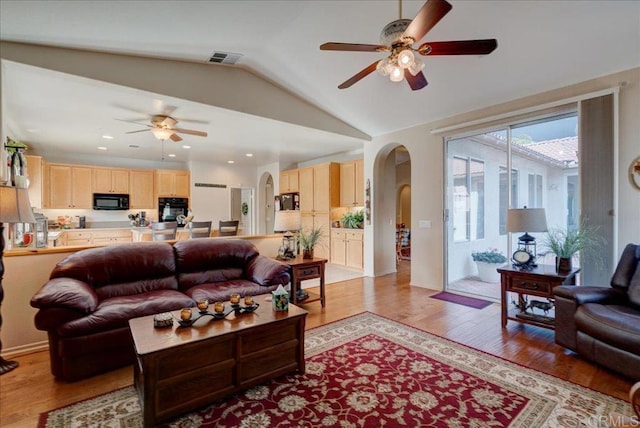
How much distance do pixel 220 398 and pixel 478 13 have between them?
12.9 ft

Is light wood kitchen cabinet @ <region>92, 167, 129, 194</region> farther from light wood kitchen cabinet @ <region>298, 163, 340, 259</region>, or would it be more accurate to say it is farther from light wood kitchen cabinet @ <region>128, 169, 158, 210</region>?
light wood kitchen cabinet @ <region>298, 163, 340, 259</region>

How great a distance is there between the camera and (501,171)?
14.1 feet

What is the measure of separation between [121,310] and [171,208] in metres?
5.76

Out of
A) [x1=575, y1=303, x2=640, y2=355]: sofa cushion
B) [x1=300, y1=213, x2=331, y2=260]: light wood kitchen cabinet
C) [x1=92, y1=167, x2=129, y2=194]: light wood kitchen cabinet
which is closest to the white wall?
[x1=92, y1=167, x2=129, y2=194]: light wood kitchen cabinet

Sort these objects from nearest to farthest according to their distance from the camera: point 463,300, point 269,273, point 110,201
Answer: point 269,273 → point 463,300 → point 110,201

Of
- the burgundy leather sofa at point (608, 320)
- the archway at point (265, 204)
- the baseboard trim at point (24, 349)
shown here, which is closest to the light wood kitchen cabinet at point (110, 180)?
the archway at point (265, 204)


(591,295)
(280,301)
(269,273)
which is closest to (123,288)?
(269,273)

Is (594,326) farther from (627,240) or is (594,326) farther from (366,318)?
(366,318)

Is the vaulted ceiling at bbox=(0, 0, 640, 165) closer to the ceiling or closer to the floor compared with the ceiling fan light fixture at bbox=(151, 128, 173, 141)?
closer to the ceiling

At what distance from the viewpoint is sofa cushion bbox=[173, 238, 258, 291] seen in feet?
11.1

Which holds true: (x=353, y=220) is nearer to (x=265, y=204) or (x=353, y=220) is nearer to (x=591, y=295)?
(x=265, y=204)

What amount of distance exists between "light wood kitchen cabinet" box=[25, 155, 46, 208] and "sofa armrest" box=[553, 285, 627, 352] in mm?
8335

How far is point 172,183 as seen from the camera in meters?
7.70

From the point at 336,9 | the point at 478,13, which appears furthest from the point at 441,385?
the point at 336,9
